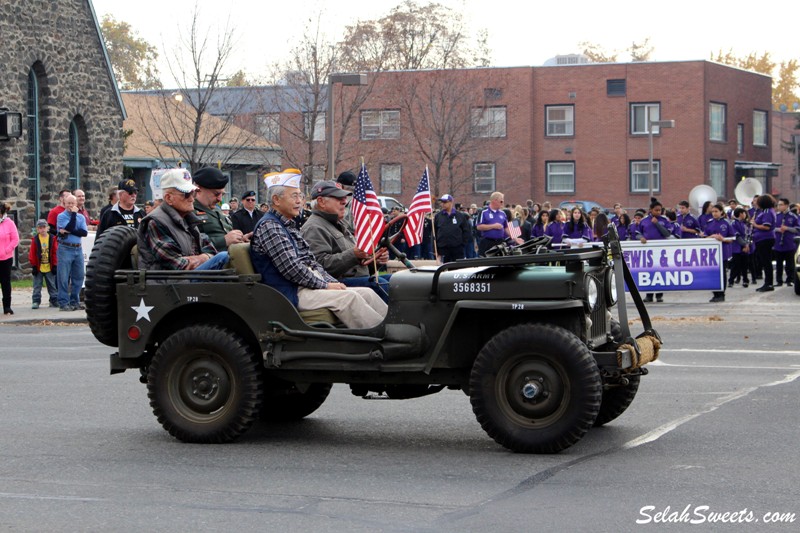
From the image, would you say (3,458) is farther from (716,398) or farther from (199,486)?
(716,398)

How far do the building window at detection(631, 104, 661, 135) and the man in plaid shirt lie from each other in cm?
5227

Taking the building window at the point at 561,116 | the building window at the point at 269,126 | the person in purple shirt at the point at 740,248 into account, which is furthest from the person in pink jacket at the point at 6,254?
the building window at the point at 561,116

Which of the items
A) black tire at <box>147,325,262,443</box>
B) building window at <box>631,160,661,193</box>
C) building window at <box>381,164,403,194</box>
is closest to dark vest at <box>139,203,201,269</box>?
black tire at <box>147,325,262,443</box>

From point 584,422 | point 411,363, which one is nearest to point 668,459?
point 584,422

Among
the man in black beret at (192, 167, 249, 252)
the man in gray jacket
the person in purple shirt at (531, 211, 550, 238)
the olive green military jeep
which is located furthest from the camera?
the person in purple shirt at (531, 211, 550, 238)

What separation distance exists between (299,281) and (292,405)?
1445mm

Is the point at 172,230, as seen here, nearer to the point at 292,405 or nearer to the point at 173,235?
the point at 173,235

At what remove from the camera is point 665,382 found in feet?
38.3

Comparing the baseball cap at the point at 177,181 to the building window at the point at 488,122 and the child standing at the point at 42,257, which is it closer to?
the child standing at the point at 42,257

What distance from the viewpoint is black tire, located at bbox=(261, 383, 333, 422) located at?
954 cm

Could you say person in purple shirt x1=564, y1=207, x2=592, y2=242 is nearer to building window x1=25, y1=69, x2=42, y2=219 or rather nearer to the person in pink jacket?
the person in pink jacket

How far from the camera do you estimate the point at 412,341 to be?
8.08 metres

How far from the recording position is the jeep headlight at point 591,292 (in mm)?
7859

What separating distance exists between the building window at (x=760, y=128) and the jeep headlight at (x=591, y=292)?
61.3 metres
